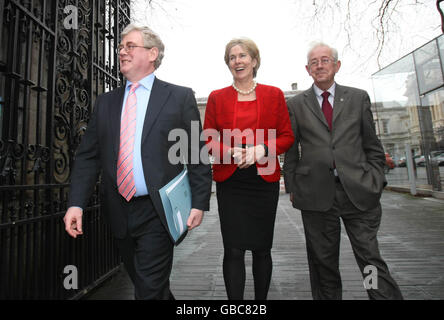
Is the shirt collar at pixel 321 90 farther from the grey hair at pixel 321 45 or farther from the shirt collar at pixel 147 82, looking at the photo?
the shirt collar at pixel 147 82

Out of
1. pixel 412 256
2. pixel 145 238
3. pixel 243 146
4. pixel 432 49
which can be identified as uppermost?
pixel 432 49

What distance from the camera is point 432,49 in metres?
8.24

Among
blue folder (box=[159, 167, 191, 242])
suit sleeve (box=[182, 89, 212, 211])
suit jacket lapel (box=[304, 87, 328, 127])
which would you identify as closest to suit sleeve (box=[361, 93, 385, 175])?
suit jacket lapel (box=[304, 87, 328, 127])

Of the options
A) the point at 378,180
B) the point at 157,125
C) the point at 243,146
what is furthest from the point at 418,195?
the point at 157,125

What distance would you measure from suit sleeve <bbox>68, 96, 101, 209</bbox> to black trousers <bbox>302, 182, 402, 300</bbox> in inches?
57.7

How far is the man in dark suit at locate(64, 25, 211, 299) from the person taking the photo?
1524mm

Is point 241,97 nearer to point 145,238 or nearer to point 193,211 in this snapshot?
point 193,211

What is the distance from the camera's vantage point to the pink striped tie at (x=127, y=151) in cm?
155

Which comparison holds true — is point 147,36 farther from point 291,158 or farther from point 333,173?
point 333,173

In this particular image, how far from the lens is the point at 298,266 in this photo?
3.39 m

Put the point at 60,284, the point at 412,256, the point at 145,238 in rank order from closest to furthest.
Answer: the point at 145,238
the point at 60,284
the point at 412,256

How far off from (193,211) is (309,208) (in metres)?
0.88

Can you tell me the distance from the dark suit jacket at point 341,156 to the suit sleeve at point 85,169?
1351 mm

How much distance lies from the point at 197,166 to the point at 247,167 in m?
0.38
